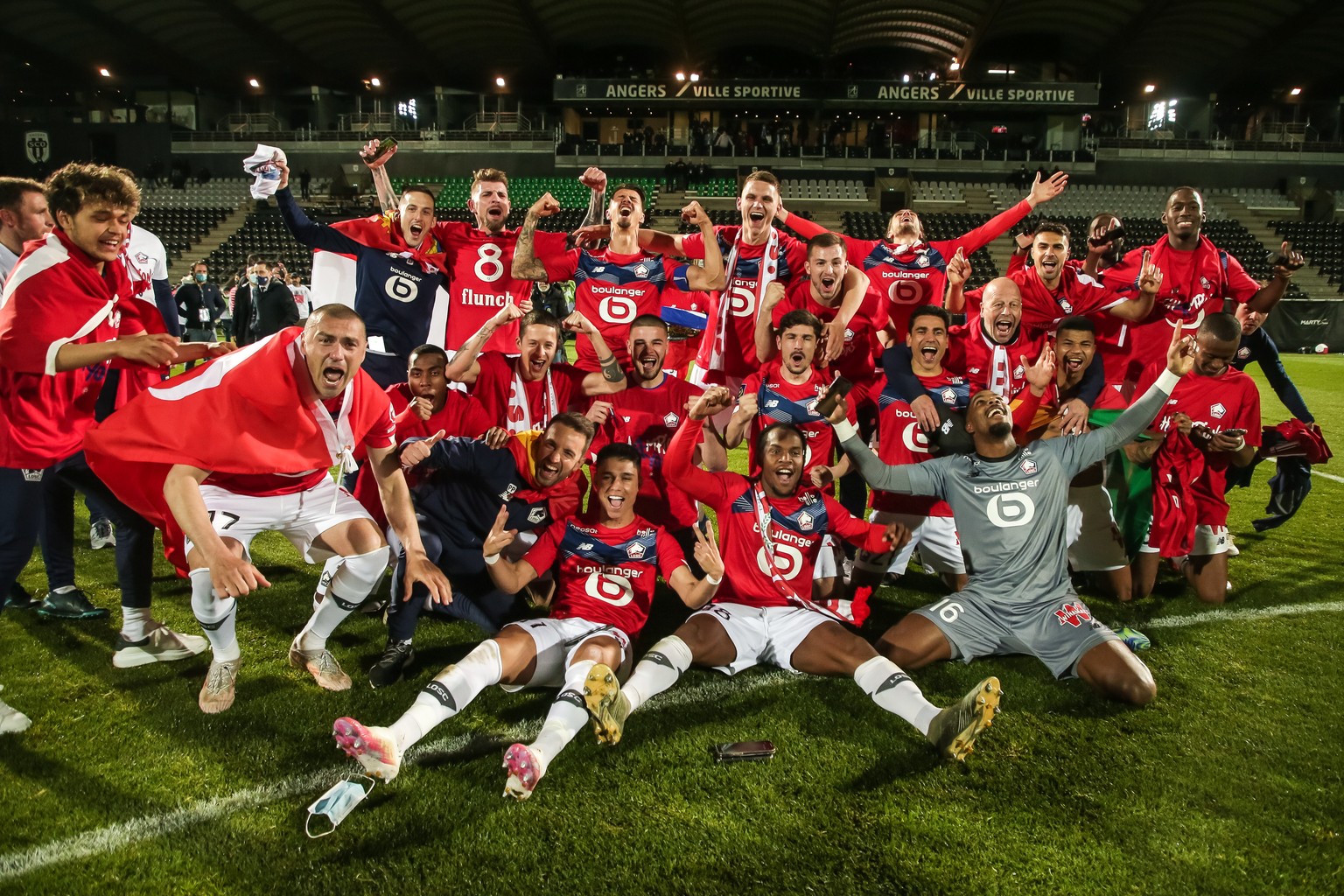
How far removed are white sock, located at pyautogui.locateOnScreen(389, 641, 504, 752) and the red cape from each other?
1.13 meters

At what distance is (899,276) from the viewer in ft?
21.8

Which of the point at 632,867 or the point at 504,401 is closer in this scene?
the point at 632,867

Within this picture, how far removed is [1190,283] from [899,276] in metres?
2.00

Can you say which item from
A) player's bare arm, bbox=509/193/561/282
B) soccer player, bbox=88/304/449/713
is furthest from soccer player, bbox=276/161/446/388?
soccer player, bbox=88/304/449/713

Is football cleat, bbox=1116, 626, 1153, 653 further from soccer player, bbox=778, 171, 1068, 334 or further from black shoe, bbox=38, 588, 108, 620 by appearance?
black shoe, bbox=38, 588, 108, 620

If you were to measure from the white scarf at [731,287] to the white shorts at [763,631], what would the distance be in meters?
2.61

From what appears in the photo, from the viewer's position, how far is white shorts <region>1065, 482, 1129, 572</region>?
17.2ft

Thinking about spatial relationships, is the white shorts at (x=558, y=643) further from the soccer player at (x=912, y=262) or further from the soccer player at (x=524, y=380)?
the soccer player at (x=912, y=262)

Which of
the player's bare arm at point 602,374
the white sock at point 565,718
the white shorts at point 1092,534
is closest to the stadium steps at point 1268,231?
the white shorts at point 1092,534

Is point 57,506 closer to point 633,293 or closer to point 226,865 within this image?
point 226,865

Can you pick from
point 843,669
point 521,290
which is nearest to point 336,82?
point 521,290

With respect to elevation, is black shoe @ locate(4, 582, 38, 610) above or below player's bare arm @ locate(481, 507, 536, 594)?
below

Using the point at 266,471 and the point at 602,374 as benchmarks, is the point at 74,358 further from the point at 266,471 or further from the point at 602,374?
the point at 602,374

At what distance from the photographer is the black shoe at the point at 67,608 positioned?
4672 mm
